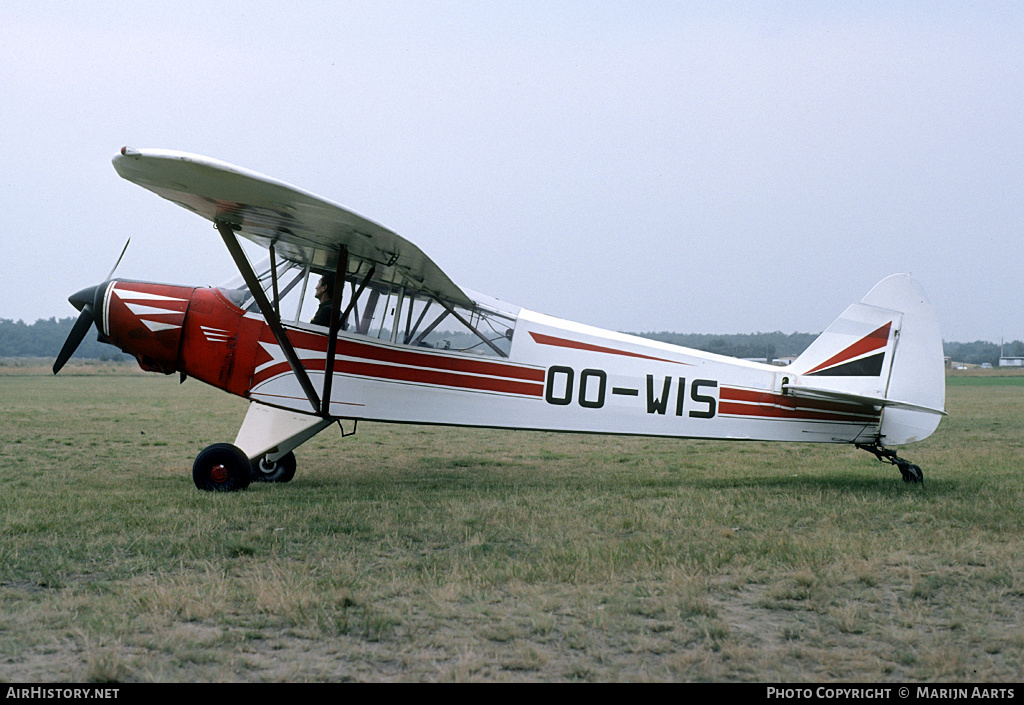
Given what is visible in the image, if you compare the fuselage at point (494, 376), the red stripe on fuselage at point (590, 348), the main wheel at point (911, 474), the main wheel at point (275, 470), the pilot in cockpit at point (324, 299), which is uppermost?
the pilot in cockpit at point (324, 299)

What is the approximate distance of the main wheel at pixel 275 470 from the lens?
816cm

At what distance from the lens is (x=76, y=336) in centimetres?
806

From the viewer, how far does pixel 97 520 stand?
5840 mm

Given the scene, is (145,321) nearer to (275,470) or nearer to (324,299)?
(324,299)

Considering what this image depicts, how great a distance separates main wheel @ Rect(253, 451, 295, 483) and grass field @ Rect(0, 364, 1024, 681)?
0.99ft

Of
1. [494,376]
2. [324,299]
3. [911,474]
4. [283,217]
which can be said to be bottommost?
[911,474]

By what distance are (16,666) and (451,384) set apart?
497 cm

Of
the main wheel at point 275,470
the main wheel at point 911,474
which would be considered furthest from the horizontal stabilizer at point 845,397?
the main wheel at point 275,470

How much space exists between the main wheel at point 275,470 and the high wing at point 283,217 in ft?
6.79

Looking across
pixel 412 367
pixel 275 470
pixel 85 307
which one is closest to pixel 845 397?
pixel 412 367

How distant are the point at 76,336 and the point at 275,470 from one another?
95.2 inches

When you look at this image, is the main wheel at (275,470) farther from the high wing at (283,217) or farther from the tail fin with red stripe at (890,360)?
the tail fin with red stripe at (890,360)

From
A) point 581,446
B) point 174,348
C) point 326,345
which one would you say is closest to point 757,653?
point 326,345
